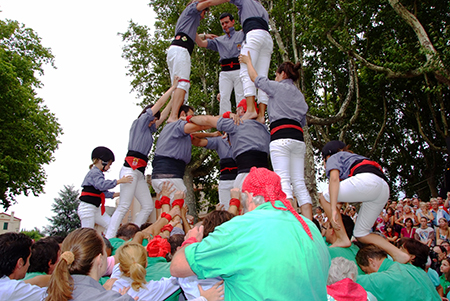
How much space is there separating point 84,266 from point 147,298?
859 mm

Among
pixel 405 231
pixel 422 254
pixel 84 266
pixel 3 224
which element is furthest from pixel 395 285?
pixel 3 224

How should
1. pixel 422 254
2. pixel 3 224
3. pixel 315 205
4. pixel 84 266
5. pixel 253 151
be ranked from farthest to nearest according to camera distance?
pixel 3 224
pixel 315 205
pixel 253 151
pixel 422 254
pixel 84 266

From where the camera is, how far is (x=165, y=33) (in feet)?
68.9

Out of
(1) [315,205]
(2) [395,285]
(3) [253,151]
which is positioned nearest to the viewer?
(2) [395,285]

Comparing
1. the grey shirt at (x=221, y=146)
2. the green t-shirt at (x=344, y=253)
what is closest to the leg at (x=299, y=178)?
the green t-shirt at (x=344, y=253)

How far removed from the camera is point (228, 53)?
21.8 ft

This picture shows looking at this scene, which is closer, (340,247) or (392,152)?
(340,247)

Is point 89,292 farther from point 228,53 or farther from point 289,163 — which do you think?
point 228,53

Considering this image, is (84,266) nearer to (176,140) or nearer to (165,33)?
(176,140)

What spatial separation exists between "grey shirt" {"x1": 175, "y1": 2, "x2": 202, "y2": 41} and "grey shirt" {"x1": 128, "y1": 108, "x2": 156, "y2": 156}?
69.5 inches

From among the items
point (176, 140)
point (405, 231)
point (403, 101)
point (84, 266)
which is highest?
point (403, 101)

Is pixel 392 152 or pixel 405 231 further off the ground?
pixel 392 152

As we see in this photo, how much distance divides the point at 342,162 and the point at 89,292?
11.6ft

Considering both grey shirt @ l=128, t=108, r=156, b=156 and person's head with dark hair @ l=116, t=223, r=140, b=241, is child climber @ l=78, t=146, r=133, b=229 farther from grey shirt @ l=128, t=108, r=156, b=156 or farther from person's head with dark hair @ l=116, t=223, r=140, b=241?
person's head with dark hair @ l=116, t=223, r=140, b=241
